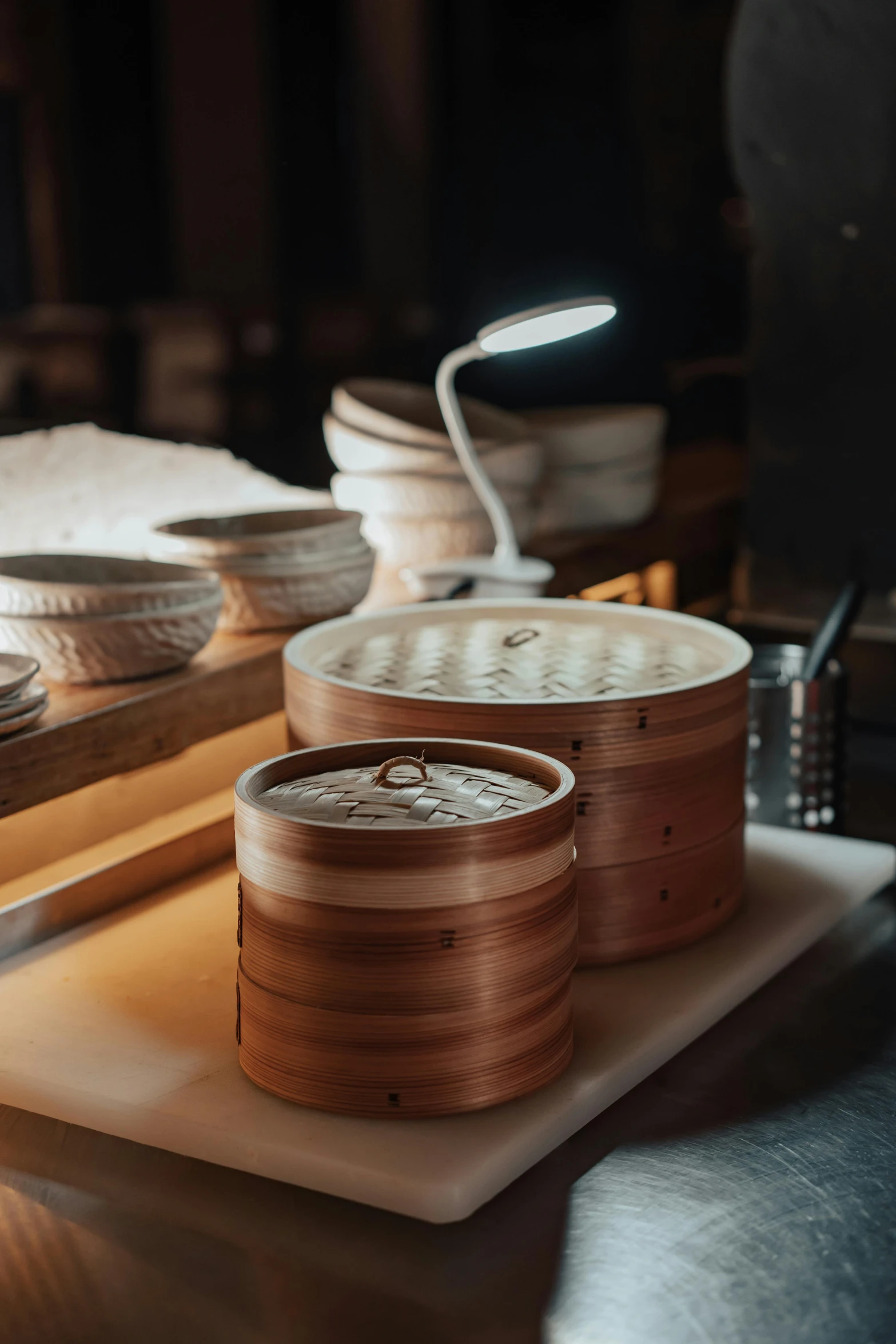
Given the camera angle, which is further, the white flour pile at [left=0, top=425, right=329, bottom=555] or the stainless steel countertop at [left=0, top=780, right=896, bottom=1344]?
the white flour pile at [left=0, top=425, right=329, bottom=555]

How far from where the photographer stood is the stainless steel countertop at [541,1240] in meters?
1.05

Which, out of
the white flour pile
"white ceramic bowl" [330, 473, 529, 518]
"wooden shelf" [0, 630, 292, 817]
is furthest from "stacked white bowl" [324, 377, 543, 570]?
"wooden shelf" [0, 630, 292, 817]

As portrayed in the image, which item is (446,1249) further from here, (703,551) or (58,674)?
(703,551)

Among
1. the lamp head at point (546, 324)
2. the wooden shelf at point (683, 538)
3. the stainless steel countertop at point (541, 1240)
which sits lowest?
the stainless steel countertop at point (541, 1240)

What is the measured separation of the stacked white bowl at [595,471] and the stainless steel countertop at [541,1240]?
176cm

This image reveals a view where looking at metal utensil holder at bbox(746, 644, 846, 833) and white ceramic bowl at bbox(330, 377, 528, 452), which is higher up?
white ceramic bowl at bbox(330, 377, 528, 452)

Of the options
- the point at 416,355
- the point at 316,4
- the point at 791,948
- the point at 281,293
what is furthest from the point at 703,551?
the point at 791,948

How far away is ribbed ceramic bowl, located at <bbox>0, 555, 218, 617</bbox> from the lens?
1.79 m

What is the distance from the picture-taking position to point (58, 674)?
72.2 inches

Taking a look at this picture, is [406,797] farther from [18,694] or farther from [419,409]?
[419,409]

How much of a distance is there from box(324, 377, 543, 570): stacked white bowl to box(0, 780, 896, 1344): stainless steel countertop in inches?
56.0

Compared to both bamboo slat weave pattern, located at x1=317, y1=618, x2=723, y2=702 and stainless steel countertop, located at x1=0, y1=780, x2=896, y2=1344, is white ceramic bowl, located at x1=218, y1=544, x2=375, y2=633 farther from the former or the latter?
stainless steel countertop, located at x1=0, y1=780, x2=896, y2=1344

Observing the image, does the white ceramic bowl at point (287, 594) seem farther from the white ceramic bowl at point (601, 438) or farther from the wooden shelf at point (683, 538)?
the white ceramic bowl at point (601, 438)

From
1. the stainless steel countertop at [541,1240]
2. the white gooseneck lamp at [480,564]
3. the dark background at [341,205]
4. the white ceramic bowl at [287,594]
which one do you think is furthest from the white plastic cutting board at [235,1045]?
the dark background at [341,205]
